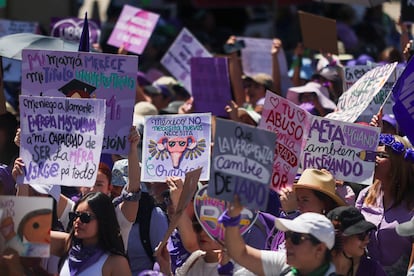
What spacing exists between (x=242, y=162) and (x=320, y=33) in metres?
5.33

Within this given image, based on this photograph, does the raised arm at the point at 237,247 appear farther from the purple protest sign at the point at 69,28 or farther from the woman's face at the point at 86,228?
the purple protest sign at the point at 69,28

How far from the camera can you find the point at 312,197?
6531 mm

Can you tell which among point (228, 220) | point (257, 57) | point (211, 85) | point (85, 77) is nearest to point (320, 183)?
point (228, 220)

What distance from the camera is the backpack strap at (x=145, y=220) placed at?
681 cm

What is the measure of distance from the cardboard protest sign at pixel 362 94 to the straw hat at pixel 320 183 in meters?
1.22

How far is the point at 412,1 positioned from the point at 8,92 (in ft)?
14.4

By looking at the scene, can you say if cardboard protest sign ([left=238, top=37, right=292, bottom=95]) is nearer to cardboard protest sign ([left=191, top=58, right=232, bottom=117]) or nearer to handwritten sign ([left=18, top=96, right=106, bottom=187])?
cardboard protest sign ([left=191, top=58, right=232, bottom=117])

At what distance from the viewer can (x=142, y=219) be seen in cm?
689

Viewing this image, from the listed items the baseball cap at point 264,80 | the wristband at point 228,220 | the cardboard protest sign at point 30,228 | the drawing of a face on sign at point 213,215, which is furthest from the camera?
the baseball cap at point 264,80

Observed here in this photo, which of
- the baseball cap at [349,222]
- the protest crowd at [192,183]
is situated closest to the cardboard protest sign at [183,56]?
the protest crowd at [192,183]

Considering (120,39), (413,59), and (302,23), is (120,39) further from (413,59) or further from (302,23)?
(413,59)

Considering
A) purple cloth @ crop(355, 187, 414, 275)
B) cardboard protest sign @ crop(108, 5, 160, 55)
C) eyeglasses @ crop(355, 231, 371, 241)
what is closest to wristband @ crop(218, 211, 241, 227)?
eyeglasses @ crop(355, 231, 371, 241)

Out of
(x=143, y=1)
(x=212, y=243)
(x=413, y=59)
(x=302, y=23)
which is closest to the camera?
(x=212, y=243)

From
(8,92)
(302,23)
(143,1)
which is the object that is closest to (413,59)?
(302,23)
